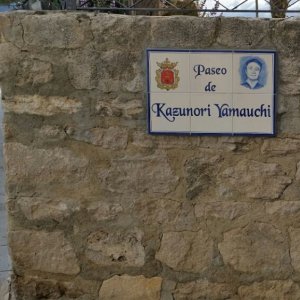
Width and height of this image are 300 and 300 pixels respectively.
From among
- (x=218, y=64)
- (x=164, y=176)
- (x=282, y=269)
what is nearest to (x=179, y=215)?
(x=164, y=176)

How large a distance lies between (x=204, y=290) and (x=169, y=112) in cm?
98

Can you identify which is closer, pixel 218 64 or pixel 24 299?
pixel 218 64

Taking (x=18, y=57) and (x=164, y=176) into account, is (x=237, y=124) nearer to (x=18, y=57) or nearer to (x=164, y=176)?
(x=164, y=176)

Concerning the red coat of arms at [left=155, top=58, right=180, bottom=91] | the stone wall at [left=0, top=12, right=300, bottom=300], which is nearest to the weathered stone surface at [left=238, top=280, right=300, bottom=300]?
the stone wall at [left=0, top=12, right=300, bottom=300]

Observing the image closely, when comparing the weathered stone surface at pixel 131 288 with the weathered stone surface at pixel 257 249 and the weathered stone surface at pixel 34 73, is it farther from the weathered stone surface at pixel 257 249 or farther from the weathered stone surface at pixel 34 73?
the weathered stone surface at pixel 34 73

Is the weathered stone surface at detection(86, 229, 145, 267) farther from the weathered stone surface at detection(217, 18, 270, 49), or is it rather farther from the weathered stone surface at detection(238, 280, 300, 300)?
the weathered stone surface at detection(217, 18, 270, 49)

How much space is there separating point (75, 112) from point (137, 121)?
331mm

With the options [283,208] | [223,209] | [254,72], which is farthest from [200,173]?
[254,72]

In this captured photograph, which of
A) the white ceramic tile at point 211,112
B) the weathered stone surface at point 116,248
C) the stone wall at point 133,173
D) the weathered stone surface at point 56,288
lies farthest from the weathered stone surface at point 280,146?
the weathered stone surface at point 56,288

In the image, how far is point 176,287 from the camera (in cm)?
300

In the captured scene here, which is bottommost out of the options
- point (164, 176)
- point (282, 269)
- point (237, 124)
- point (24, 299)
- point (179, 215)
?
point (24, 299)

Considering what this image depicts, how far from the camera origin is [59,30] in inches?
112

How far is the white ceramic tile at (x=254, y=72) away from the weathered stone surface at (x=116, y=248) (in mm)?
943

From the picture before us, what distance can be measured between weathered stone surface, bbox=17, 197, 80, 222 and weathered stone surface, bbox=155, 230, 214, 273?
0.52 m
